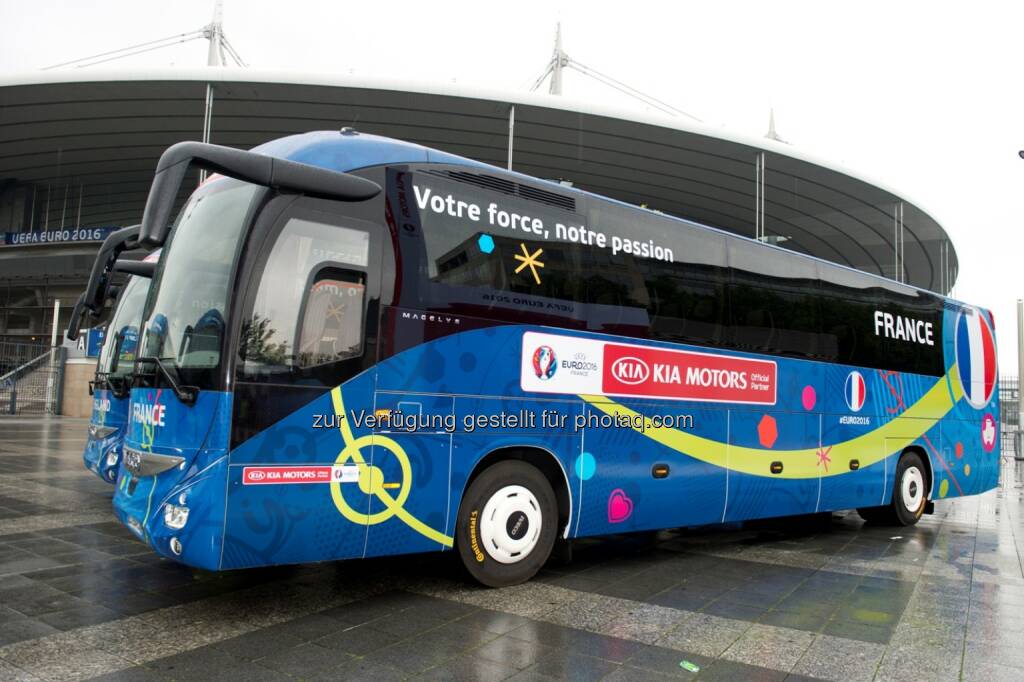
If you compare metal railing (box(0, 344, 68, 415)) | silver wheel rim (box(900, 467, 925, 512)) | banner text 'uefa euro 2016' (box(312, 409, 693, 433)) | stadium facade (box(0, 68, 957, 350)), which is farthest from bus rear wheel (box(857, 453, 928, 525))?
metal railing (box(0, 344, 68, 415))

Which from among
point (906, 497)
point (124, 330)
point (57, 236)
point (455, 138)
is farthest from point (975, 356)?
point (57, 236)

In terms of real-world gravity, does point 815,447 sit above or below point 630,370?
below

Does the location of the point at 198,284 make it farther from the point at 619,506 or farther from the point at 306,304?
the point at 619,506

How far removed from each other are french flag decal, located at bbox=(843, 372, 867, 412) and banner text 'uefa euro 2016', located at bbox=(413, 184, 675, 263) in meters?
3.45

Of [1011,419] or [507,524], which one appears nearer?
[507,524]

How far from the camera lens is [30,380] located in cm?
2575

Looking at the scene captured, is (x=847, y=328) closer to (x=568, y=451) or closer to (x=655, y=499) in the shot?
(x=655, y=499)

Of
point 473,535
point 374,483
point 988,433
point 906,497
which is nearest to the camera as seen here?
point 374,483

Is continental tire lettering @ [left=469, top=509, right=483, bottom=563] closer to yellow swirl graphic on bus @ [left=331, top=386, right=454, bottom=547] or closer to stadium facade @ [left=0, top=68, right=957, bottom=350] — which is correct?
yellow swirl graphic on bus @ [left=331, top=386, right=454, bottom=547]

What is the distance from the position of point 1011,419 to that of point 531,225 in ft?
102

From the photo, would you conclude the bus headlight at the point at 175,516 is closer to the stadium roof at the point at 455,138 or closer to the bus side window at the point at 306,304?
the bus side window at the point at 306,304

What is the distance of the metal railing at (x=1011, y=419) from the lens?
24.2 m

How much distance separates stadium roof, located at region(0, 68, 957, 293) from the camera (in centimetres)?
2370

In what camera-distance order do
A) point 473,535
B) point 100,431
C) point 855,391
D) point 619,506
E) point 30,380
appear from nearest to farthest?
point 473,535 < point 619,506 < point 100,431 < point 855,391 < point 30,380
